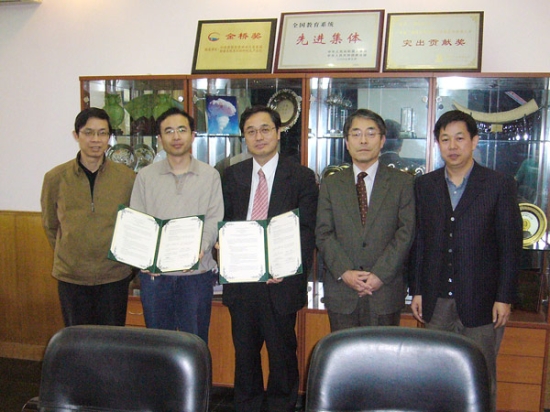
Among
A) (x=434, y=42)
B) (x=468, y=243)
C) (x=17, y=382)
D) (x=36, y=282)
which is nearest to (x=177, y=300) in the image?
(x=468, y=243)

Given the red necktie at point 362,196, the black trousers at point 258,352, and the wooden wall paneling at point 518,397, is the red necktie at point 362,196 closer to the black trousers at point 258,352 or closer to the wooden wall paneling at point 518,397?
the black trousers at point 258,352

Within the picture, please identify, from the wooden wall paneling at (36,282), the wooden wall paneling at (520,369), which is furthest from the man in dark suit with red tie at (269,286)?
the wooden wall paneling at (36,282)

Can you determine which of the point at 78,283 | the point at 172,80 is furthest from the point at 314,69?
the point at 78,283

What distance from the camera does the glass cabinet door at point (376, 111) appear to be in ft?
10.4

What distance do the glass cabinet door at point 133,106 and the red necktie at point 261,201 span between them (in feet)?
3.53

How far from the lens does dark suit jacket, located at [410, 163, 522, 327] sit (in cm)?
227

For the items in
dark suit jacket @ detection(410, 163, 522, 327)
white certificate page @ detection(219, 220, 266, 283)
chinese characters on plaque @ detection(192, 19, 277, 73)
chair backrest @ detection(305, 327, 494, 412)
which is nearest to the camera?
chair backrest @ detection(305, 327, 494, 412)

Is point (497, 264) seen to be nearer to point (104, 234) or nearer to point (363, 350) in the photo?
point (363, 350)

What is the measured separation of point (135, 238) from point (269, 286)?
2.35 feet

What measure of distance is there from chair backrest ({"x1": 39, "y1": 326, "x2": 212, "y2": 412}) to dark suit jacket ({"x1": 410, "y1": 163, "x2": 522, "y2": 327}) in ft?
4.61

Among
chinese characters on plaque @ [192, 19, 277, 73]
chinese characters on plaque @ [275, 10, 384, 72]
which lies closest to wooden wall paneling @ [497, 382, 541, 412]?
chinese characters on plaque @ [275, 10, 384, 72]

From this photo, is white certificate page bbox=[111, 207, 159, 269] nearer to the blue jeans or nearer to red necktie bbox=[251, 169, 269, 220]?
the blue jeans

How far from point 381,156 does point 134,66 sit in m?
1.96

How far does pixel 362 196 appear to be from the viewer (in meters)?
2.50
